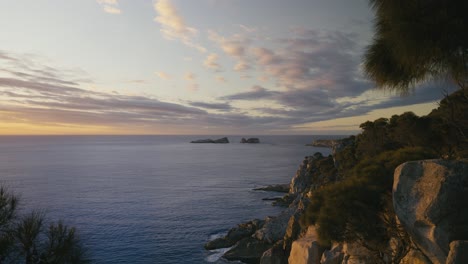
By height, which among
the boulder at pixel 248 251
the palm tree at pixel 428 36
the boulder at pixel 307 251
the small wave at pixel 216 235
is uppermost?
the palm tree at pixel 428 36

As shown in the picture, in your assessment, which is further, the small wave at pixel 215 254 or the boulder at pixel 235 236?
the boulder at pixel 235 236

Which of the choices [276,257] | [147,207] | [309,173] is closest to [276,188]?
[309,173]

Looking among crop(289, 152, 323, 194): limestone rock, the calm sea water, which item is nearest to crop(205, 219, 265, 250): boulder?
the calm sea water

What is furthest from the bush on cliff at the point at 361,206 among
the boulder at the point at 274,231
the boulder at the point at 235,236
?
the boulder at the point at 235,236

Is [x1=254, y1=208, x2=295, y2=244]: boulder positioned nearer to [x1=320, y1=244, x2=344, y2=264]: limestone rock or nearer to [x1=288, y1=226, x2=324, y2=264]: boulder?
[x1=288, y1=226, x2=324, y2=264]: boulder

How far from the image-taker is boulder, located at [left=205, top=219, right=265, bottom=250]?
40688 millimetres

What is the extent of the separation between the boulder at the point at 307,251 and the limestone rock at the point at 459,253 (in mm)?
9454

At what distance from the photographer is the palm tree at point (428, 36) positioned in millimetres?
8188

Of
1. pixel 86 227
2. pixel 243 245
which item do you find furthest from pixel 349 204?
pixel 86 227

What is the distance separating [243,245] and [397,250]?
2794 centimetres

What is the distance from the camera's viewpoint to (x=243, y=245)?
1524 inches

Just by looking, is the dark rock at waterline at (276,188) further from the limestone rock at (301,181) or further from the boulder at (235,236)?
the boulder at (235,236)

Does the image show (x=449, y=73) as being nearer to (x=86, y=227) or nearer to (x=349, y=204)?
(x=349, y=204)

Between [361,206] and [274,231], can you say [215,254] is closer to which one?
[274,231]
